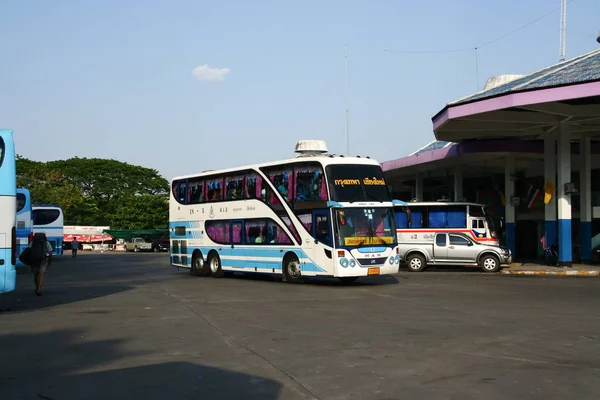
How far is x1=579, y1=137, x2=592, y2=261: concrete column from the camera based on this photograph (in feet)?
106

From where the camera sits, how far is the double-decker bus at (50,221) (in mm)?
49531

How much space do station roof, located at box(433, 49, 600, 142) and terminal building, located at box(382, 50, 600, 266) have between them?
0.04 m

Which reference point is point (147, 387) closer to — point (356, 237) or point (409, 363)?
point (409, 363)

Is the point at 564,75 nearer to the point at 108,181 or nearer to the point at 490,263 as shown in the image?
the point at 490,263

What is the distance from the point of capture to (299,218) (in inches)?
851

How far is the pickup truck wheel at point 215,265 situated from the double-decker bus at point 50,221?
87.3 ft

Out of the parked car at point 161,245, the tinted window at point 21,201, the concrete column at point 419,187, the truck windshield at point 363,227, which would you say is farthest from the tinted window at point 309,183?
the parked car at point 161,245

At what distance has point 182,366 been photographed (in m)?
8.39

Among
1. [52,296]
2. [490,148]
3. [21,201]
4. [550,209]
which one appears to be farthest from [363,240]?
[21,201]

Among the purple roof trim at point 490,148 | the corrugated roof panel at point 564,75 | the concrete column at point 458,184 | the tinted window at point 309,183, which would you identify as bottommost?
the tinted window at point 309,183

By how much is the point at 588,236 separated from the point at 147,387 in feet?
96.3

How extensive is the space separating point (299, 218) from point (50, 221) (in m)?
33.2

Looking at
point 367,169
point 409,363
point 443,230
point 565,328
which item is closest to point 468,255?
point 443,230

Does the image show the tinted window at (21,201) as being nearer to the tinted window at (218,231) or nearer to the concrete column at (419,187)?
the tinted window at (218,231)
